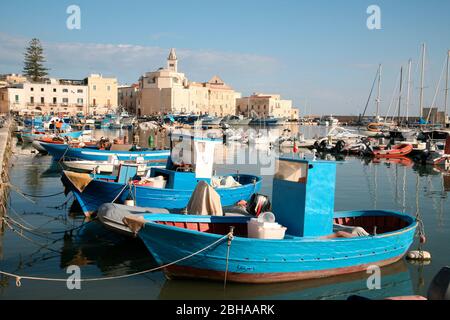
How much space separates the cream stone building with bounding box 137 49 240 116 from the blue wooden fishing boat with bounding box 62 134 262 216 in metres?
88.9

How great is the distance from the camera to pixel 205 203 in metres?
10.5

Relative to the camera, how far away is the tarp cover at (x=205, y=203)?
10438 millimetres

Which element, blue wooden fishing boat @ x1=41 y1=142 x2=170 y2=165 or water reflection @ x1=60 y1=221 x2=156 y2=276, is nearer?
water reflection @ x1=60 y1=221 x2=156 y2=276

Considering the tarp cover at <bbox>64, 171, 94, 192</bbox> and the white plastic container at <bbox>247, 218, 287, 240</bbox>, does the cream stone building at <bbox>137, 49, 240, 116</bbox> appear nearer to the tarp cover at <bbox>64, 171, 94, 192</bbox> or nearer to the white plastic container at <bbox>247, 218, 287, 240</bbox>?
the tarp cover at <bbox>64, 171, 94, 192</bbox>

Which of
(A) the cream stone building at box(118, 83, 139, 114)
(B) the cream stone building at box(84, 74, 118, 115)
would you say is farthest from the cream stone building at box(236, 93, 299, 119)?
(B) the cream stone building at box(84, 74, 118, 115)

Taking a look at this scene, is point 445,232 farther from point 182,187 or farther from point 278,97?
point 278,97

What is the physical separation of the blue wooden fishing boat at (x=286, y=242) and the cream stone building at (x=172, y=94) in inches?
3739

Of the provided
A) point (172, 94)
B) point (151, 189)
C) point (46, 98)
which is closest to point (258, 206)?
point (151, 189)

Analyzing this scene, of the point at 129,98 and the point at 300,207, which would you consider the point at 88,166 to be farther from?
the point at 129,98

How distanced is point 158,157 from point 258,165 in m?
8.52

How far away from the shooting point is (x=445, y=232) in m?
13.3

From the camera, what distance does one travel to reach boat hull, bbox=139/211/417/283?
827 centimetres
